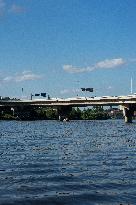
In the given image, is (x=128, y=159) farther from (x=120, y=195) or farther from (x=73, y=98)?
(x=73, y=98)

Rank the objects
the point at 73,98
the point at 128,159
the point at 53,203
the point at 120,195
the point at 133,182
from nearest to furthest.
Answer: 1. the point at 53,203
2. the point at 120,195
3. the point at 133,182
4. the point at 128,159
5. the point at 73,98

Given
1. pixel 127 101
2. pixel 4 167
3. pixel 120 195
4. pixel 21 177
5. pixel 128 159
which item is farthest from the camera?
pixel 127 101

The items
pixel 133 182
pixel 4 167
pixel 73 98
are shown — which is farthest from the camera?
pixel 73 98

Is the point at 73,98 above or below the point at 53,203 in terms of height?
above

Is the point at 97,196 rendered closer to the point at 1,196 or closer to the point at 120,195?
the point at 120,195

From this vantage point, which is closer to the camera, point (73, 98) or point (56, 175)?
point (56, 175)

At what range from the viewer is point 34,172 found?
27.9 m

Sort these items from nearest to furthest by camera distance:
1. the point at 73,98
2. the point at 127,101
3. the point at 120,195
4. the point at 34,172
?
the point at 120,195 < the point at 34,172 < the point at 127,101 < the point at 73,98

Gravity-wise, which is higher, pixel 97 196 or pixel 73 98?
pixel 73 98

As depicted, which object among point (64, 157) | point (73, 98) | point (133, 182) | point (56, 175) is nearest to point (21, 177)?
point (56, 175)

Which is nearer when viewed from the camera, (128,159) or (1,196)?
(1,196)

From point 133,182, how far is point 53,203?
6443mm

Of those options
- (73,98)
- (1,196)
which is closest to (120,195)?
(1,196)

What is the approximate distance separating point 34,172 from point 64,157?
8950 millimetres
